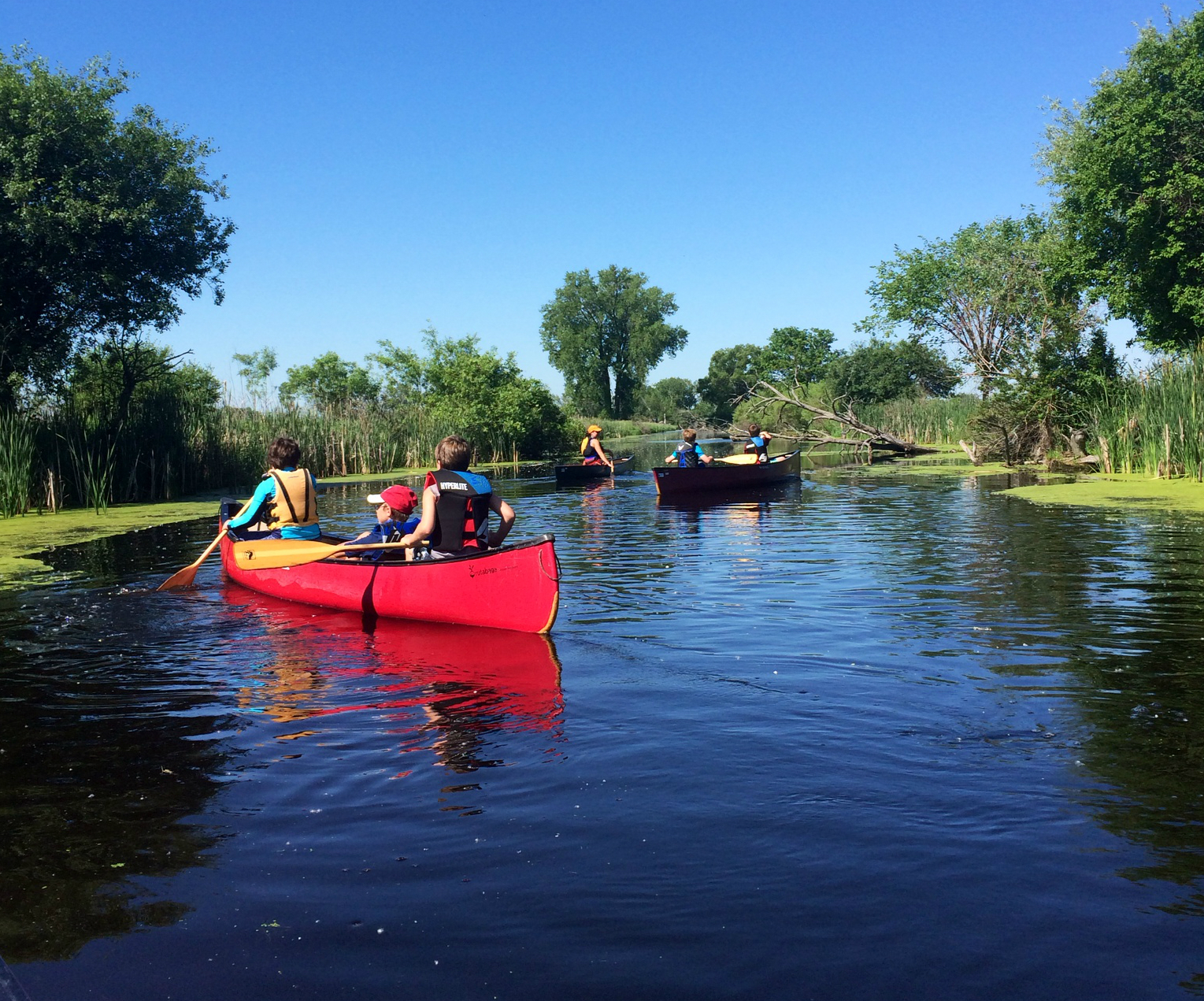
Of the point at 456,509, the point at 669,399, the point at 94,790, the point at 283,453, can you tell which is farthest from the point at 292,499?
the point at 669,399

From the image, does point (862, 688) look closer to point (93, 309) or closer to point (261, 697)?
point (261, 697)

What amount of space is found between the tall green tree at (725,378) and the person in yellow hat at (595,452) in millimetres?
78657

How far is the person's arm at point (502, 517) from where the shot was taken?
848cm

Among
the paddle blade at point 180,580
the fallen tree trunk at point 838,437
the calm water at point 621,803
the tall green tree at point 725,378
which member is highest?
the tall green tree at point 725,378

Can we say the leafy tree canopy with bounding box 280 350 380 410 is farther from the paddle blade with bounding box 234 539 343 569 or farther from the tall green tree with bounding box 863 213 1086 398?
the paddle blade with bounding box 234 539 343 569

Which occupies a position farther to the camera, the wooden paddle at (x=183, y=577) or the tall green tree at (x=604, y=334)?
the tall green tree at (x=604, y=334)

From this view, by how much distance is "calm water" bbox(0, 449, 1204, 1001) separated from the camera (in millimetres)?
3191

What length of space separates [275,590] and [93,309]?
648 inches

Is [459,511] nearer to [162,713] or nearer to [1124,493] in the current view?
[162,713]

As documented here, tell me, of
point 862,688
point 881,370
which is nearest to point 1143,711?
point 862,688

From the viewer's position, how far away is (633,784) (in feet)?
15.5

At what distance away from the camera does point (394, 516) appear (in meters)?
9.88

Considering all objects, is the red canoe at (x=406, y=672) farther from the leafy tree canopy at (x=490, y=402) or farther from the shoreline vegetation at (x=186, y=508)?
the leafy tree canopy at (x=490, y=402)

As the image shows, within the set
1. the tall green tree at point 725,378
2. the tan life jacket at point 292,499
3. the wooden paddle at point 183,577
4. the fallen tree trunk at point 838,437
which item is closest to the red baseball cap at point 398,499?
the tan life jacket at point 292,499
